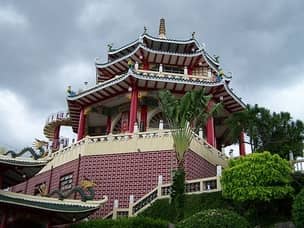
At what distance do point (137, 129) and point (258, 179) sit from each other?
1062 centimetres

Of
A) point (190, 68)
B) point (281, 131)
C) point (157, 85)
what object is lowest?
point (281, 131)

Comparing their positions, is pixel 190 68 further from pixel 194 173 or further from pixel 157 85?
pixel 194 173

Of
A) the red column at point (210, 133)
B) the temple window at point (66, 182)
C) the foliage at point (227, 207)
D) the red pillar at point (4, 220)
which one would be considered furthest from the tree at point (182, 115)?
the temple window at point (66, 182)

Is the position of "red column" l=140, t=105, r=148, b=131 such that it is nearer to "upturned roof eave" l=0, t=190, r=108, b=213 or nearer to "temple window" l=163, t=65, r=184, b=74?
"temple window" l=163, t=65, r=184, b=74

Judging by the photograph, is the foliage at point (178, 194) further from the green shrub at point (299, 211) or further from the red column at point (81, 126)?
the red column at point (81, 126)

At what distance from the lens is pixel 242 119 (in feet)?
83.5

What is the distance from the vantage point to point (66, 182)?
94.2 ft

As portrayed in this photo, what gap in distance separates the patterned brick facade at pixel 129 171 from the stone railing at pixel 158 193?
5.13ft

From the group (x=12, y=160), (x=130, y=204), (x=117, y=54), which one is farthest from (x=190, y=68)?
(x=12, y=160)

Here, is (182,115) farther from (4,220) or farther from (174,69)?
(174,69)

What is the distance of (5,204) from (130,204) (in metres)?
7.46

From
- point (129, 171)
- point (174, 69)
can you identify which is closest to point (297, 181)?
point (129, 171)

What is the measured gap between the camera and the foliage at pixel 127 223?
18.6 meters

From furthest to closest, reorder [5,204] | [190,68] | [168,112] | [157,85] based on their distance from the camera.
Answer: [190,68]
[157,85]
[168,112]
[5,204]
